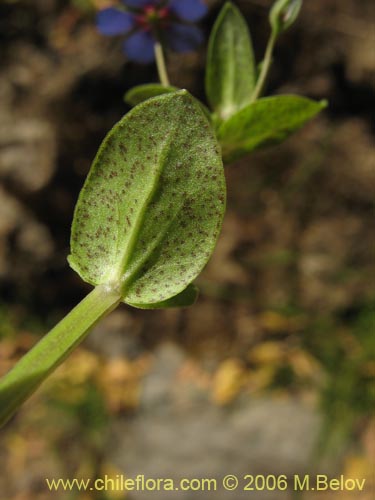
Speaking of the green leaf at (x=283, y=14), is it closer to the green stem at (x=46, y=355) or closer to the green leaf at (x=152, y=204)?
the green leaf at (x=152, y=204)

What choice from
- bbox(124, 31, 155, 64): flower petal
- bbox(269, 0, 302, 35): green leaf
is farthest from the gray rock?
bbox(269, 0, 302, 35): green leaf

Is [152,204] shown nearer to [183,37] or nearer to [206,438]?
[183,37]

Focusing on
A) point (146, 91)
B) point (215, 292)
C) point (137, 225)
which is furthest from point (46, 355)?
point (215, 292)

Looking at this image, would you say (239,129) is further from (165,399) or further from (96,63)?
(165,399)

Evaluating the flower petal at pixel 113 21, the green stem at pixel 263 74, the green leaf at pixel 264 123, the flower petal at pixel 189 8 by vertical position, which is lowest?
the green leaf at pixel 264 123

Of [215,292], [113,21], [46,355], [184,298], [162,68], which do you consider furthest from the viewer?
[215,292]

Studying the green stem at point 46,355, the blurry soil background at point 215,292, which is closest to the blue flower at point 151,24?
the green stem at point 46,355
